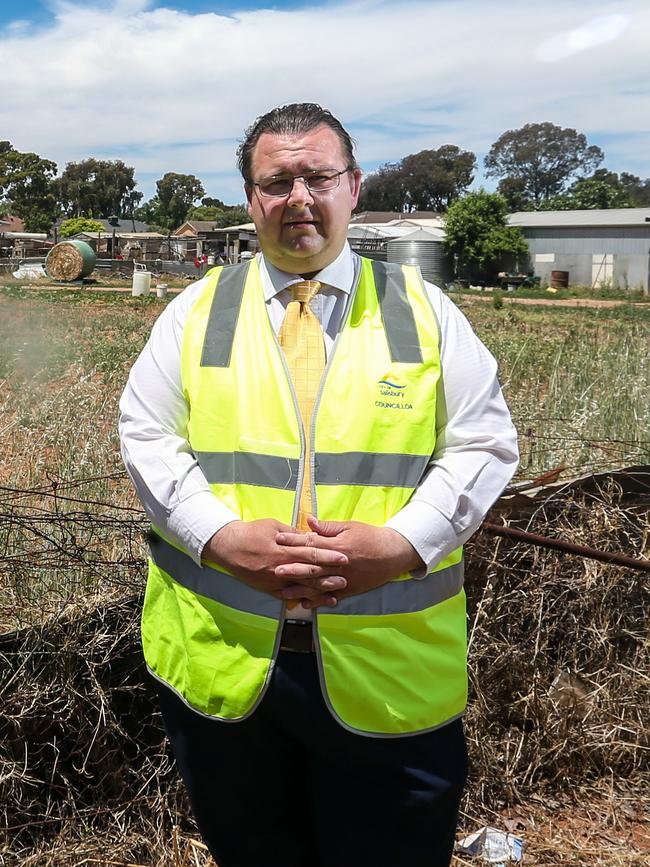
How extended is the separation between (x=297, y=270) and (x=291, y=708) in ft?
3.34

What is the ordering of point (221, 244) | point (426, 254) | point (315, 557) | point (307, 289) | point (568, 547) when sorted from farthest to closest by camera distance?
point (221, 244) → point (426, 254) → point (568, 547) → point (307, 289) → point (315, 557)

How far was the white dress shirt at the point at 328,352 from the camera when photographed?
188 centimetres

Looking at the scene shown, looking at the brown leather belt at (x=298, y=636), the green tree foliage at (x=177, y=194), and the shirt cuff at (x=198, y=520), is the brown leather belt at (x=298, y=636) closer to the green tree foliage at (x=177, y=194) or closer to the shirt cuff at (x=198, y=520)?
the shirt cuff at (x=198, y=520)

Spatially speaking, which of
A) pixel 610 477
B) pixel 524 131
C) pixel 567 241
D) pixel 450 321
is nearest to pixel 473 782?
pixel 610 477

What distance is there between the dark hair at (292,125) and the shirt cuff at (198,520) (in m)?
0.79

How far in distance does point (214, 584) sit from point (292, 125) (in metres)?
1.08

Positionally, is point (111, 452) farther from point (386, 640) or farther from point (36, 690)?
point (386, 640)

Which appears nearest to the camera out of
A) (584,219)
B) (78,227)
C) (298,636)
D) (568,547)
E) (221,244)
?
(298,636)

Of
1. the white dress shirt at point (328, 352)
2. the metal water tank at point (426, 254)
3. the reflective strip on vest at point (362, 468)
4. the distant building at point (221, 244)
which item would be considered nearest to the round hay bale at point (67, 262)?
the metal water tank at point (426, 254)

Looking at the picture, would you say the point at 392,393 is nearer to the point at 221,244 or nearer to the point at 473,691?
the point at 473,691

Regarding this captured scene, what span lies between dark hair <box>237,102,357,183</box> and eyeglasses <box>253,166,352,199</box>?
0.08 metres

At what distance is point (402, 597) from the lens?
189 cm

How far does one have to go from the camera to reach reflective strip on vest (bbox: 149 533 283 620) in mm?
1870

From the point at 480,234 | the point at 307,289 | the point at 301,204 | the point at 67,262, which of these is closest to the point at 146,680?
the point at 307,289
